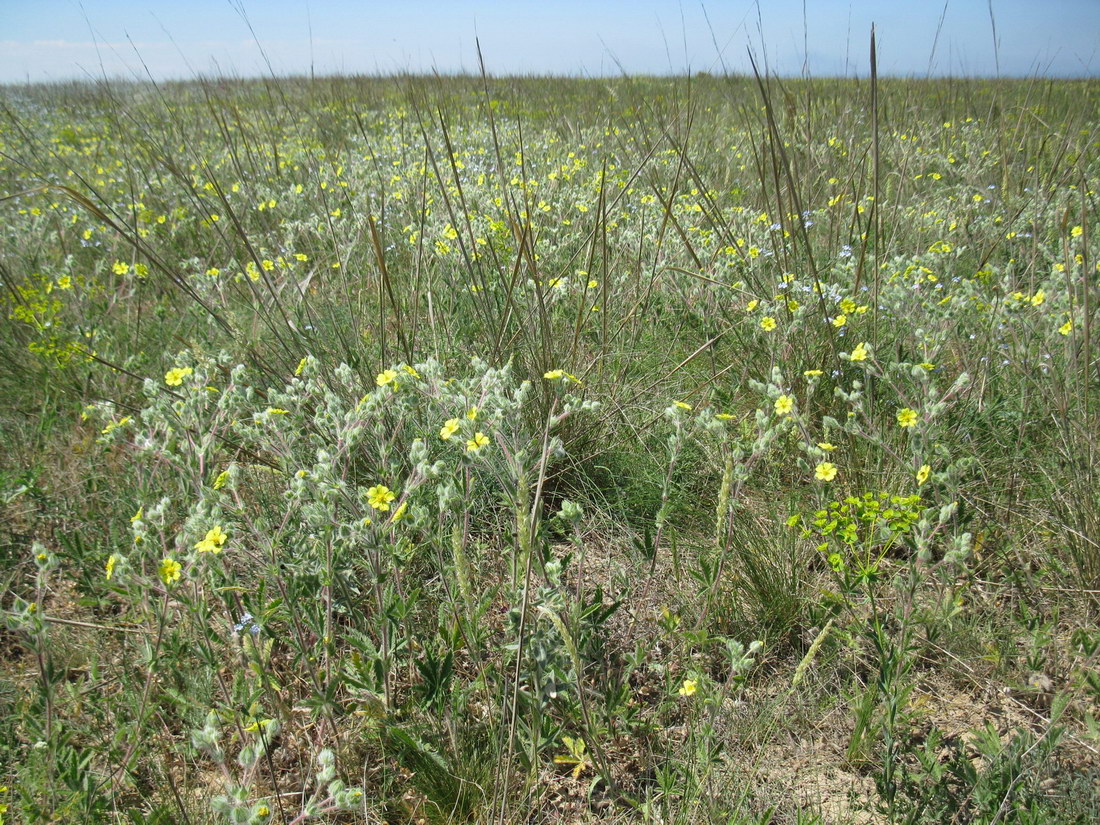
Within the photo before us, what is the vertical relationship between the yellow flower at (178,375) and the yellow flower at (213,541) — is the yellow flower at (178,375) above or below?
above

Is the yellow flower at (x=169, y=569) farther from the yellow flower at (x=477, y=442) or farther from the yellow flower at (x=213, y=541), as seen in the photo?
the yellow flower at (x=477, y=442)

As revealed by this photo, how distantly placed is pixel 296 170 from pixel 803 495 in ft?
17.6

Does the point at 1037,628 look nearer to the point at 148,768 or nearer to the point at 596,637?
the point at 596,637

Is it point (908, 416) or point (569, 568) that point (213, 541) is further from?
point (908, 416)

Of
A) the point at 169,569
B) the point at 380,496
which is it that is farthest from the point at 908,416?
the point at 169,569

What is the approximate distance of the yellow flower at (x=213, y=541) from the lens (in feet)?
4.48

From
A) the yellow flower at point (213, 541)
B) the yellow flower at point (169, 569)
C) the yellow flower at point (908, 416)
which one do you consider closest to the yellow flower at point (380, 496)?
the yellow flower at point (213, 541)

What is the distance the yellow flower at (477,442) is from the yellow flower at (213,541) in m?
0.53

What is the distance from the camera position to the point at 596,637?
5.45 ft

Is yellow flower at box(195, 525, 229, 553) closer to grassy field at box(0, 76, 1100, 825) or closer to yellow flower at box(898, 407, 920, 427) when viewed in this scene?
grassy field at box(0, 76, 1100, 825)

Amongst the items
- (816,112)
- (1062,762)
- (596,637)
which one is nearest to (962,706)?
(1062,762)

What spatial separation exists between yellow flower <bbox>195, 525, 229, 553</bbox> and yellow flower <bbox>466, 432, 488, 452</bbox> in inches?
20.7

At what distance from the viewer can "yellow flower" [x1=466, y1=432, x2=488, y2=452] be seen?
4.90 ft

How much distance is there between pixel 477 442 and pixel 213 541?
574 mm
